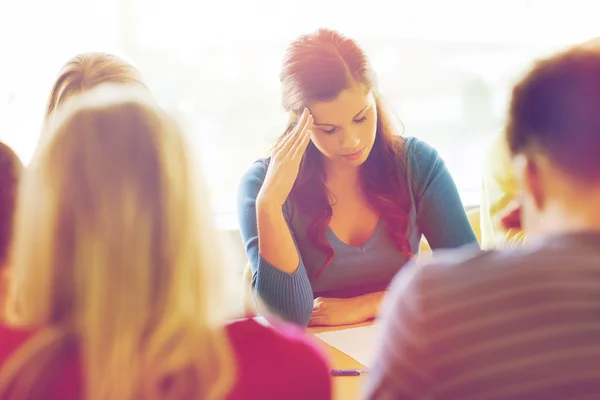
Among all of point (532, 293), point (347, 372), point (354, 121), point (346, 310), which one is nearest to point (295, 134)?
point (354, 121)

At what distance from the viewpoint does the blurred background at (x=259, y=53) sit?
2.29 metres

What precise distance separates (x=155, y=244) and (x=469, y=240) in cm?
117

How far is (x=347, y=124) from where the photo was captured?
1.64 metres

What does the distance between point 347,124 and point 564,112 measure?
904 mm

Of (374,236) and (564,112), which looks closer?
(564,112)

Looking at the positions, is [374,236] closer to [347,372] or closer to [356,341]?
[356,341]

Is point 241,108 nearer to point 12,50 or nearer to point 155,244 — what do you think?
point 12,50

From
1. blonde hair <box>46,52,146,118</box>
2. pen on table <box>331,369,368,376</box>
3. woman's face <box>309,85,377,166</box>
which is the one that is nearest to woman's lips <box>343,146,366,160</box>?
woman's face <box>309,85,377,166</box>

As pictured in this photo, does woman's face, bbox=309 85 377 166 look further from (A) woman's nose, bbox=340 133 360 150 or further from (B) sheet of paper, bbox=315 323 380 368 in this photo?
(B) sheet of paper, bbox=315 323 380 368

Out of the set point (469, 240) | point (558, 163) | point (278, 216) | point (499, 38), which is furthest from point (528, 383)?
point (499, 38)

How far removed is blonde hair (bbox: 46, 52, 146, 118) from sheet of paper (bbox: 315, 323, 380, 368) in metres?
0.77

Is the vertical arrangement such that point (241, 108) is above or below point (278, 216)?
above

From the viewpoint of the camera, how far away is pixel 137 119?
2.37 ft

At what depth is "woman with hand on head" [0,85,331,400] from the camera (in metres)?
0.69
